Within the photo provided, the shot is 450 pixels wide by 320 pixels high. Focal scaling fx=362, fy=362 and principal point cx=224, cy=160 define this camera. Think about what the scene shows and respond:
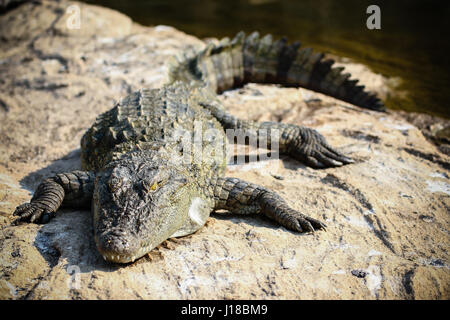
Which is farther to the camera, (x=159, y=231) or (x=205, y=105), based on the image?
(x=205, y=105)

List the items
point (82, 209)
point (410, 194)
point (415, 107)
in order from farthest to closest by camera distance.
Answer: point (415, 107) → point (410, 194) → point (82, 209)

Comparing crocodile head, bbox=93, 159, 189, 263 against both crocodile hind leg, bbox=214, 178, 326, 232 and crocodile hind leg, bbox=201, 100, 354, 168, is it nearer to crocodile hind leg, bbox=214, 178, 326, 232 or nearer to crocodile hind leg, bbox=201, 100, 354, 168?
crocodile hind leg, bbox=214, 178, 326, 232

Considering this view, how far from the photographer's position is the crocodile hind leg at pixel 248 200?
3.16 meters

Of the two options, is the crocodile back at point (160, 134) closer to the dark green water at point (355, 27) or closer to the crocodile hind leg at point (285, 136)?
the crocodile hind leg at point (285, 136)

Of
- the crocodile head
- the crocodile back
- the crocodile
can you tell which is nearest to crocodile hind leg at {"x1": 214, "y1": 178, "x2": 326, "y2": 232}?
the crocodile

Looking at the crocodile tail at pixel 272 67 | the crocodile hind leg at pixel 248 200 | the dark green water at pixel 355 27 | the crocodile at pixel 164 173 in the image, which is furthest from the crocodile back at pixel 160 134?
the dark green water at pixel 355 27

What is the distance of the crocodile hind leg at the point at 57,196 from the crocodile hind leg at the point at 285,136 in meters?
1.86

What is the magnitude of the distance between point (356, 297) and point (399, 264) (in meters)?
0.53

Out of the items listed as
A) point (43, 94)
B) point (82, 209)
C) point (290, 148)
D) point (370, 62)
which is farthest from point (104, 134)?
point (370, 62)

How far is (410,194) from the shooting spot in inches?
142

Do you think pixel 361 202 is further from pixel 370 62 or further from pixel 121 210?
pixel 370 62

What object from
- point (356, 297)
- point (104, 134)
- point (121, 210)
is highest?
point (104, 134)

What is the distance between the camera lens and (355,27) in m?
10.2

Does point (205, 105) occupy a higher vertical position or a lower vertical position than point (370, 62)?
lower
